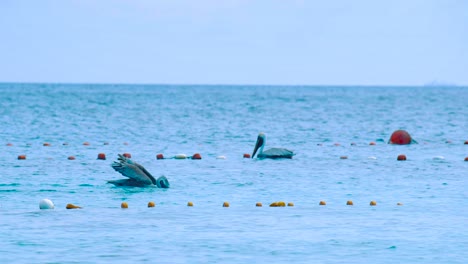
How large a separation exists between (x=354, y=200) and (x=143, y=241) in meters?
6.36

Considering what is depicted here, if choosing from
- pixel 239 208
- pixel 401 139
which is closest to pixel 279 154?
pixel 401 139

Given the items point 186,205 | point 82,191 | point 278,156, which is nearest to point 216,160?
point 278,156

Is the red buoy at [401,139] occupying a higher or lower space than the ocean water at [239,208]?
higher

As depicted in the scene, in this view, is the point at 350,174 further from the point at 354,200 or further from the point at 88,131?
the point at 88,131

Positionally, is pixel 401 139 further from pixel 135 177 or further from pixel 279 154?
pixel 135 177

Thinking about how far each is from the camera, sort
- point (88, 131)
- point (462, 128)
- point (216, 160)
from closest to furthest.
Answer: point (216, 160) < point (88, 131) < point (462, 128)

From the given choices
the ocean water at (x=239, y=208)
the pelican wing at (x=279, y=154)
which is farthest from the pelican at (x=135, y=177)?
the pelican wing at (x=279, y=154)

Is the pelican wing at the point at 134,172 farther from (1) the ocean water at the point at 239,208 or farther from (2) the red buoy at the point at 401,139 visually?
(2) the red buoy at the point at 401,139

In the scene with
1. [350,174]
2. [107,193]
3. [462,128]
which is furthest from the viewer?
[462,128]

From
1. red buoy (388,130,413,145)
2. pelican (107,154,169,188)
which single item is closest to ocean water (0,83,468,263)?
pelican (107,154,169,188)

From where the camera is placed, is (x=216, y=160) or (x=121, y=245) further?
(x=216, y=160)

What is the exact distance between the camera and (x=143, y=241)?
13.4 metres

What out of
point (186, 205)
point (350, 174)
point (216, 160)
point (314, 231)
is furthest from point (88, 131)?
point (314, 231)

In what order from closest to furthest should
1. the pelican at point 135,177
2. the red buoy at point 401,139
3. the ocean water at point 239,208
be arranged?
the ocean water at point 239,208 → the pelican at point 135,177 → the red buoy at point 401,139
